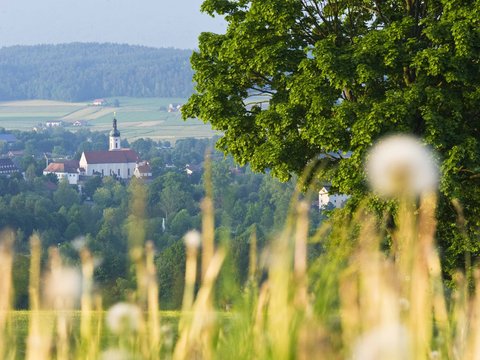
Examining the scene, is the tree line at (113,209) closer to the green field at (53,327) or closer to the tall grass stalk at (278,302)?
the green field at (53,327)

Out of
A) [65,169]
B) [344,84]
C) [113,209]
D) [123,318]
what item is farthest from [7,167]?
[123,318]

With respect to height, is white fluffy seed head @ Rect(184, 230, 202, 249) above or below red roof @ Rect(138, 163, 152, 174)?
above

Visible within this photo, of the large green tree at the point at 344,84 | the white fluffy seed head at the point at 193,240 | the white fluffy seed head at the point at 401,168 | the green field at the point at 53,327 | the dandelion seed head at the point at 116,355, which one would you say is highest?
the large green tree at the point at 344,84

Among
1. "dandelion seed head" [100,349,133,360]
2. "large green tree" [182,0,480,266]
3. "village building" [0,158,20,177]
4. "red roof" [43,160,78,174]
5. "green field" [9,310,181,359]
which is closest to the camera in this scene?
"dandelion seed head" [100,349,133,360]

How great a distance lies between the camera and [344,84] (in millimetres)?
17688

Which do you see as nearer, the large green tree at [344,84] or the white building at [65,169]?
the large green tree at [344,84]

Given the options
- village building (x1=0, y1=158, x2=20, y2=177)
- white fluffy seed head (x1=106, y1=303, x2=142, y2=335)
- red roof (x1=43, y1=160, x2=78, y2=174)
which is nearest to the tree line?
village building (x1=0, y1=158, x2=20, y2=177)

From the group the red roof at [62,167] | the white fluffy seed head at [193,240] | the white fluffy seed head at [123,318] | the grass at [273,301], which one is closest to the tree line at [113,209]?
the red roof at [62,167]

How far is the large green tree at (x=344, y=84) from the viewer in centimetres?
1722

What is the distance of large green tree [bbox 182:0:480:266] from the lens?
1722 cm

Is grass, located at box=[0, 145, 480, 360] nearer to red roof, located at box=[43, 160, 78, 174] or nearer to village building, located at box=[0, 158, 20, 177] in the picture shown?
village building, located at box=[0, 158, 20, 177]

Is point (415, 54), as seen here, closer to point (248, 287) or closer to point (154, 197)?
point (248, 287)

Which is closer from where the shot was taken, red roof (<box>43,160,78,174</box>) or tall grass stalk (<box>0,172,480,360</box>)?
tall grass stalk (<box>0,172,480,360</box>)

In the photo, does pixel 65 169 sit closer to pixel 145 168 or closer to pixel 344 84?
pixel 145 168
